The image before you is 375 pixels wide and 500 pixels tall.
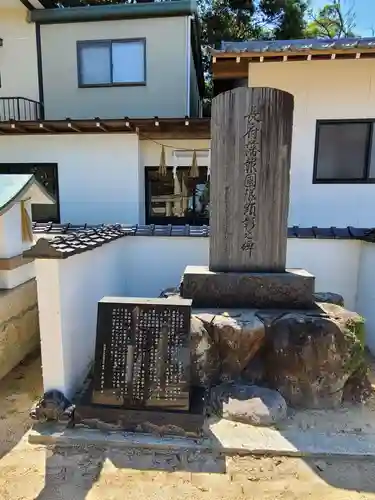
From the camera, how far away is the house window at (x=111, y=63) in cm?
923

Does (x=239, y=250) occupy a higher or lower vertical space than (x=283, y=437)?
higher

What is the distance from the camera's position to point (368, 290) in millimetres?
5270

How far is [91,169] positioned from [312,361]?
691 centimetres

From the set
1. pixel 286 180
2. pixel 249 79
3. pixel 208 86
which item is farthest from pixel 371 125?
pixel 208 86

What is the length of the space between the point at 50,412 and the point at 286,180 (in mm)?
3507

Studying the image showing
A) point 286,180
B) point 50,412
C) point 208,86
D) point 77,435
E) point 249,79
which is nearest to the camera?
point 77,435

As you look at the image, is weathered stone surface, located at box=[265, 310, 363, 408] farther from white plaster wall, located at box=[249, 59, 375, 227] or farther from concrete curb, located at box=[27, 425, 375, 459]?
white plaster wall, located at box=[249, 59, 375, 227]

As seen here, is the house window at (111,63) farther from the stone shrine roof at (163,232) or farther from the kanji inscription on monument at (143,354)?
the kanji inscription on monument at (143,354)

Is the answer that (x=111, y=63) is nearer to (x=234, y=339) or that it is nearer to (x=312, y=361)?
(x=234, y=339)

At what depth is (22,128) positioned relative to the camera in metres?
8.09

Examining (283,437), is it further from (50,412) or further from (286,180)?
(286,180)

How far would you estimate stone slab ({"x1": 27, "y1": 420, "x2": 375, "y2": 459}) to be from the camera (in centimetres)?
286

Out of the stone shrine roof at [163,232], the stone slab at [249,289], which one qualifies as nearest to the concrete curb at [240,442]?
the stone slab at [249,289]

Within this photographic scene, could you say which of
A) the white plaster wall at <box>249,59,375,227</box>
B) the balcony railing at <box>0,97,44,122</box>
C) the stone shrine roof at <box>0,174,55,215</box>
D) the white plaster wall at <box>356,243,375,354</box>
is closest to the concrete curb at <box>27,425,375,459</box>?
the white plaster wall at <box>356,243,375,354</box>
